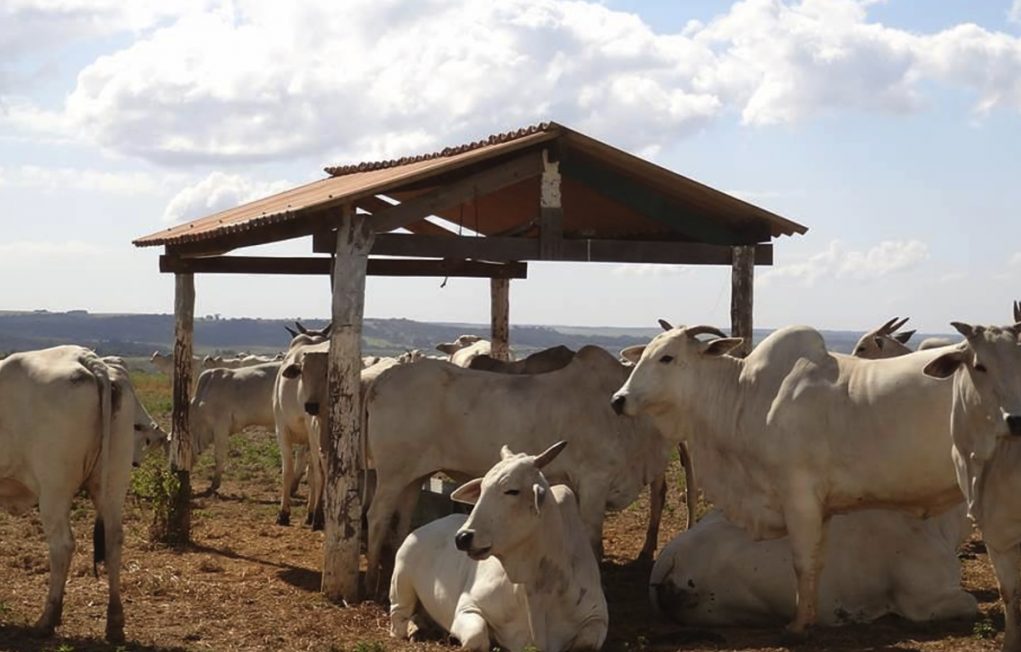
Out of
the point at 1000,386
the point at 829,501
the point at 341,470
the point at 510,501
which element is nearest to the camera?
the point at 1000,386

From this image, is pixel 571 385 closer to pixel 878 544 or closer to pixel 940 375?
pixel 878 544

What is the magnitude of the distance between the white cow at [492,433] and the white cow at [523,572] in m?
2.07

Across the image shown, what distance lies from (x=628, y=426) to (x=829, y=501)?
107 inches

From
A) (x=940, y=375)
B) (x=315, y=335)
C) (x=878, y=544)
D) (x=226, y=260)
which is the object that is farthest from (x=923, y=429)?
(x=315, y=335)

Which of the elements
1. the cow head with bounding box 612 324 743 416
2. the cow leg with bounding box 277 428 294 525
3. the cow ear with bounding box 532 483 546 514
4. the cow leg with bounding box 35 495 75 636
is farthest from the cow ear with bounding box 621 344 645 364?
the cow leg with bounding box 277 428 294 525

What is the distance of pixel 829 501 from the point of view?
9.48m

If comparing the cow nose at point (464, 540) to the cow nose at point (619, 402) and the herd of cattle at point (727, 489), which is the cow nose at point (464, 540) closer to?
the herd of cattle at point (727, 489)

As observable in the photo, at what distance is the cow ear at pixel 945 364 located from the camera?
8.34m

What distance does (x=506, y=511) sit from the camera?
348 inches

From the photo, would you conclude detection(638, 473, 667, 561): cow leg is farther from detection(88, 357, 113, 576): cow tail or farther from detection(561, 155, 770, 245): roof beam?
detection(88, 357, 113, 576): cow tail

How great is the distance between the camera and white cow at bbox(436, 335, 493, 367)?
49.3 ft

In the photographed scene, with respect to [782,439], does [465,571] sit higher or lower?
lower

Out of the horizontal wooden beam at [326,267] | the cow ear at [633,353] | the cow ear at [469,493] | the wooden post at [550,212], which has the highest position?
the wooden post at [550,212]

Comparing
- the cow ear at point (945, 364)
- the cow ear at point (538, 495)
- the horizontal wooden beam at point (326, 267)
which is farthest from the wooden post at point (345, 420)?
the cow ear at point (945, 364)
